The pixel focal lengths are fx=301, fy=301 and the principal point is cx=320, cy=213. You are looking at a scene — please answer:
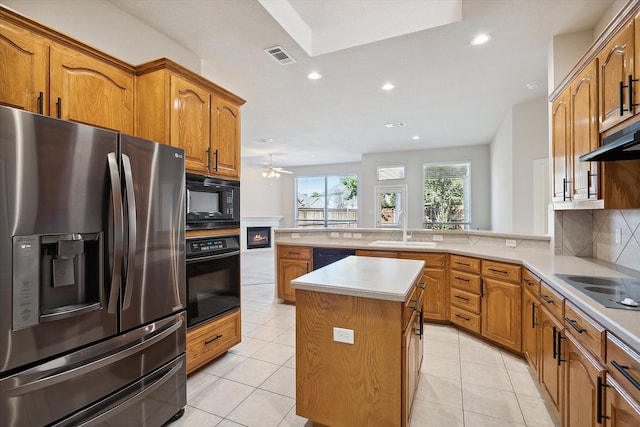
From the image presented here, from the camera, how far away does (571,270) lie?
2129 mm

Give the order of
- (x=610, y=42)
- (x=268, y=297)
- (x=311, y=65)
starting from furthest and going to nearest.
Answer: (x=268, y=297)
(x=311, y=65)
(x=610, y=42)

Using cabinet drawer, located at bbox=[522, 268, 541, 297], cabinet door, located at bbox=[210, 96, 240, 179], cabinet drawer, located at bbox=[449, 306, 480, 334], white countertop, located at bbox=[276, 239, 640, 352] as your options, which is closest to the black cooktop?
white countertop, located at bbox=[276, 239, 640, 352]

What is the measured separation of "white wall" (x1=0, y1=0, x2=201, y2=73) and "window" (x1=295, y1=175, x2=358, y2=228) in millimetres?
7848

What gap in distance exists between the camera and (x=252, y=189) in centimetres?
982

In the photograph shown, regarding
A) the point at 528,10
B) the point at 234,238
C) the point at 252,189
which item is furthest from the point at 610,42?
the point at 252,189

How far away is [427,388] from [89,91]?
309 centimetres

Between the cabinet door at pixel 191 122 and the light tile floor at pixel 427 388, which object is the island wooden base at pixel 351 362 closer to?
the light tile floor at pixel 427 388

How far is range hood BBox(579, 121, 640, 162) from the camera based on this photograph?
4.34 ft

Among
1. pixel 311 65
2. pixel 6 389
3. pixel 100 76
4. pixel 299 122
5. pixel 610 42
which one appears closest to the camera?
pixel 6 389

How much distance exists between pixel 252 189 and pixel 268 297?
18.7ft

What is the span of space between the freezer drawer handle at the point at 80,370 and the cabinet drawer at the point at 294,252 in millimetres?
2469

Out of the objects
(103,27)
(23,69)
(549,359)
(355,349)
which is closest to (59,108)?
(23,69)

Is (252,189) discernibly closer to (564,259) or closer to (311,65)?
(311,65)

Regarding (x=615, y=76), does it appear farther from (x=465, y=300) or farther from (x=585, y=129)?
(x=465, y=300)
